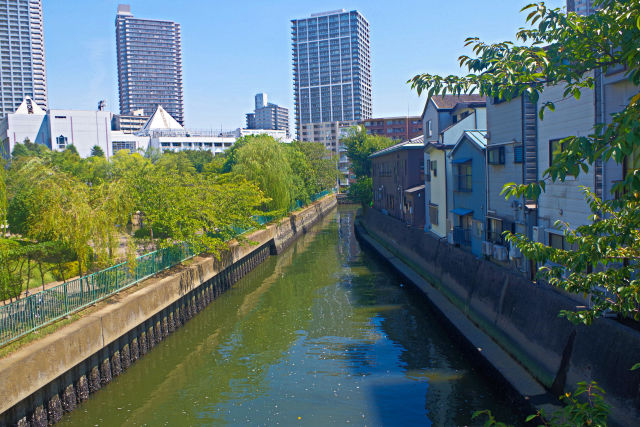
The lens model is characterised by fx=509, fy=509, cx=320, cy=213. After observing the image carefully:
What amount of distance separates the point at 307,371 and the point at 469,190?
1481 centimetres

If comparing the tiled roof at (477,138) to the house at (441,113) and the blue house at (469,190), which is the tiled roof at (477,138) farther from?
the house at (441,113)

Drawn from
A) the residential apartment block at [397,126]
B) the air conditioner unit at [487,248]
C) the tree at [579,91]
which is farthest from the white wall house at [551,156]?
the residential apartment block at [397,126]

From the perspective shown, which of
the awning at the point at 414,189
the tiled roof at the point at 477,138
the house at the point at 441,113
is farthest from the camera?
the awning at the point at 414,189

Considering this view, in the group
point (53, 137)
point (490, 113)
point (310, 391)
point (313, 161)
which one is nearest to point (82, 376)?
point (310, 391)

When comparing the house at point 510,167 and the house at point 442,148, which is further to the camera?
the house at point 442,148

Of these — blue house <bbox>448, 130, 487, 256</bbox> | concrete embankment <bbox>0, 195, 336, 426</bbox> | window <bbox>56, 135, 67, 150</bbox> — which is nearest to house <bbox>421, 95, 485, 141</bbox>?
blue house <bbox>448, 130, 487, 256</bbox>

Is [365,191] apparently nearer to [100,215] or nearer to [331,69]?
[100,215]

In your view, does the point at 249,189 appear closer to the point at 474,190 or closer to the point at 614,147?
the point at 474,190

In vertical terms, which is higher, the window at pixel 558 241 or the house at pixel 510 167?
the house at pixel 510 167

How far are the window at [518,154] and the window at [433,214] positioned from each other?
40.4ft

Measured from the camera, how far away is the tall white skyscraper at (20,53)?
164 meters

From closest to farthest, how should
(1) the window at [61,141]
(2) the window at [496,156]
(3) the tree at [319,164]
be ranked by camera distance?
(2) the window at [496,156] < (3) the tree at [319,164] < (1) the window at [61,141]

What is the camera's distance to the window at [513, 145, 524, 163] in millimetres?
20219

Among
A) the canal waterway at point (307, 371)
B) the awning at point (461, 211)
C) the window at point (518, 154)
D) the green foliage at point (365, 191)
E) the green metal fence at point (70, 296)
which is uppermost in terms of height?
the window at point (518, 154)
